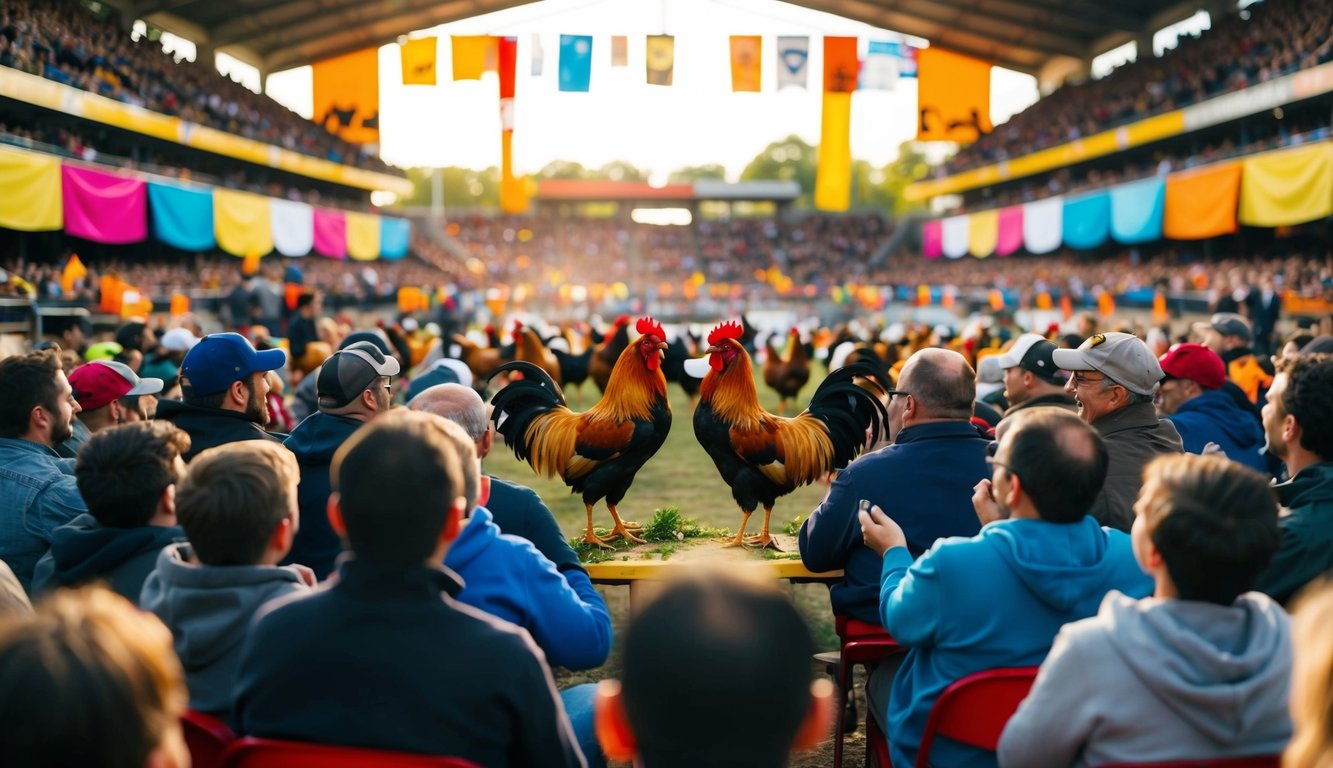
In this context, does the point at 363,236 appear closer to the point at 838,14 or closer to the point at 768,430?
the point at 838,14

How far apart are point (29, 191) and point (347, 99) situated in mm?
24986

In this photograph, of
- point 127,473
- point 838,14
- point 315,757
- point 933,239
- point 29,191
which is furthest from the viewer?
point 933,239

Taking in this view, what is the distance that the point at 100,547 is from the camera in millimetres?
2881

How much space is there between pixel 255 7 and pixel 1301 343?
3733 cm

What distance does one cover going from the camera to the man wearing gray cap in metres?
4.28

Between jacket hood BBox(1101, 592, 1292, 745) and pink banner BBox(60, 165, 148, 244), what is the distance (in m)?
24.5

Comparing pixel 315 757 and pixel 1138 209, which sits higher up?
pixel 1138 209

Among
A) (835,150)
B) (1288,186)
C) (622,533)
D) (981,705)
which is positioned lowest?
(622,533)

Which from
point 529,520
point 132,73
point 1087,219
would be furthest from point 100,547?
point 1087,219

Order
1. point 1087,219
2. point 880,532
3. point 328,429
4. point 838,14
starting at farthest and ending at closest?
point 838,14 → point 1087,219 → point 328,429 → point 880,532

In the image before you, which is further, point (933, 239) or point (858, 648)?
point (933, 239)

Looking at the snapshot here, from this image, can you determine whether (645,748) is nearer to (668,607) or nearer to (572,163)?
(668,607)

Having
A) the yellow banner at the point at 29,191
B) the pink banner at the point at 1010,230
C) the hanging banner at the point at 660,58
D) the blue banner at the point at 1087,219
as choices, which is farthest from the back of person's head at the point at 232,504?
the pink banner at the point at 1010,230

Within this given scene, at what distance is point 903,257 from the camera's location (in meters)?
53.8
